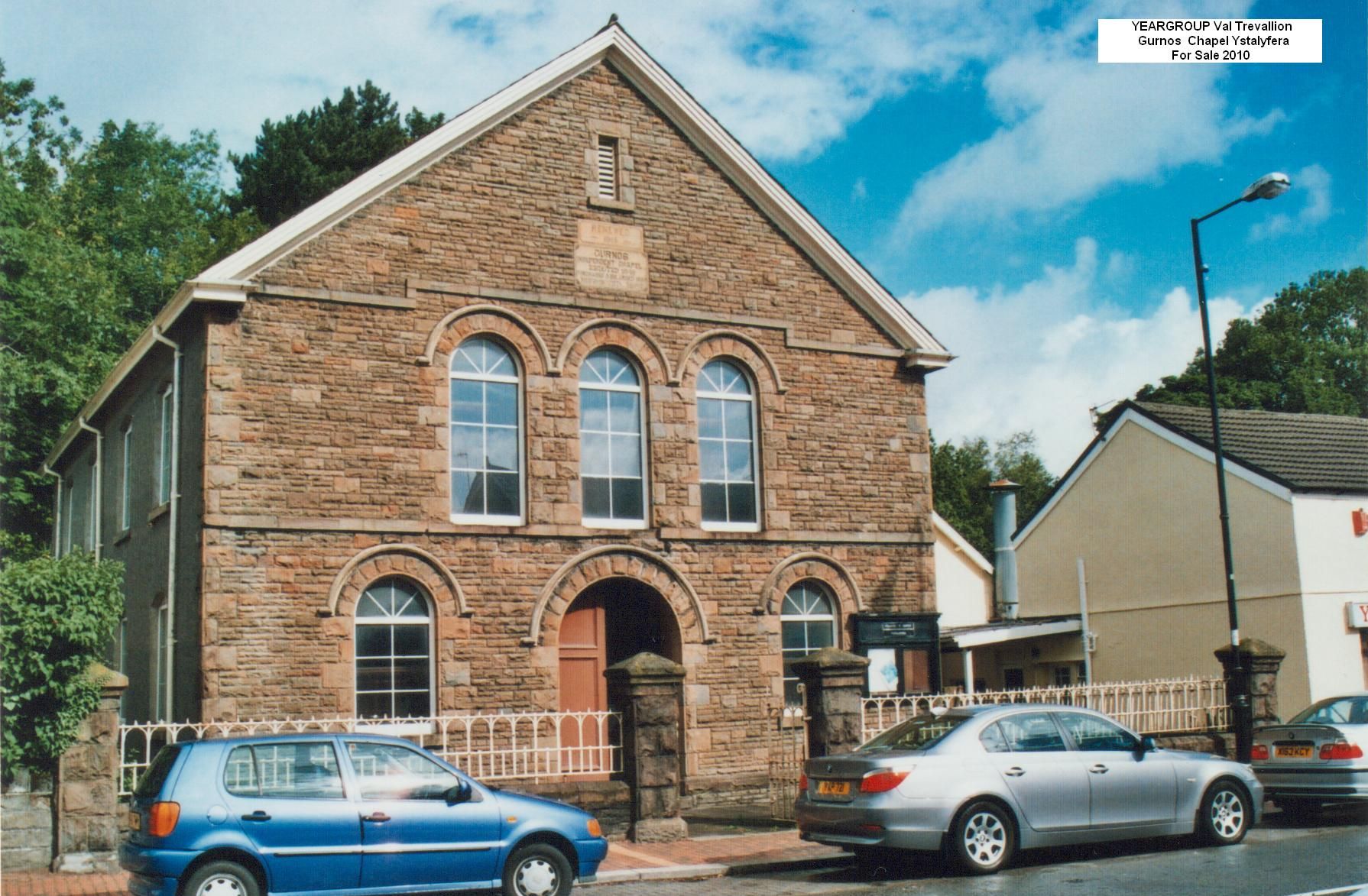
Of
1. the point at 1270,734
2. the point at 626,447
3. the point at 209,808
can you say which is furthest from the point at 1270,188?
the point at 209,808

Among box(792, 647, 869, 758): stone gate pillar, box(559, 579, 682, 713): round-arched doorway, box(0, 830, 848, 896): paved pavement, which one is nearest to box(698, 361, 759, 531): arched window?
box(559, 579, 682, 713): round-arched doorway

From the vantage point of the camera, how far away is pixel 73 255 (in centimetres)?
3469

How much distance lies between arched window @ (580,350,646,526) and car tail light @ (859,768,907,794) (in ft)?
26.8

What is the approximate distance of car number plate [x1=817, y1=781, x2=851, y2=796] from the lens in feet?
40.9

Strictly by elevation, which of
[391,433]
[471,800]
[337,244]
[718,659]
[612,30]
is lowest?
[471,800]

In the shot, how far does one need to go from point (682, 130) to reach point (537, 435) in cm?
553

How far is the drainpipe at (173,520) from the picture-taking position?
18.0 meters

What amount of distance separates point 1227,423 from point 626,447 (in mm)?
13501

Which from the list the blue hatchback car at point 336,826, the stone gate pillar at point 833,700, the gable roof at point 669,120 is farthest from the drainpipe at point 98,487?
the blue hatchback car at point 336,826

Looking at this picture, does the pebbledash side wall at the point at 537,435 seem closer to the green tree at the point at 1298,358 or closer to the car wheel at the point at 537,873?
the car wheel at the point at 537,873

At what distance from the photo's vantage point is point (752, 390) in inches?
835

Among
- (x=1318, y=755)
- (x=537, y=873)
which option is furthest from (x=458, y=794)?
(x=1318, y=755)

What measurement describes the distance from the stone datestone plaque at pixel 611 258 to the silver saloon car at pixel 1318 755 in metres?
10.5

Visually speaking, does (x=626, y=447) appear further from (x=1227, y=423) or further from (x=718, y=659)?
(x=1227, y=423)
